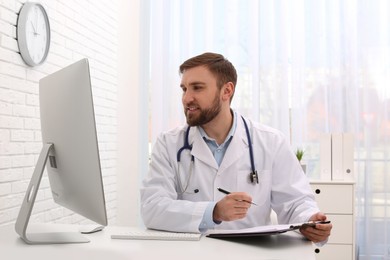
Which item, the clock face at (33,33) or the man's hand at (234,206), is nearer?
the man's hand at (234,206)

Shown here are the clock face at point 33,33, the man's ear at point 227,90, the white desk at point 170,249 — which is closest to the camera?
the white desk at point 170,249

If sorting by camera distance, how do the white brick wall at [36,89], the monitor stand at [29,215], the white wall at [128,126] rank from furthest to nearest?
1. the white wall at [128,126]
2. the white brick wall at [36,89]
3. the monitor stand at [29,215]

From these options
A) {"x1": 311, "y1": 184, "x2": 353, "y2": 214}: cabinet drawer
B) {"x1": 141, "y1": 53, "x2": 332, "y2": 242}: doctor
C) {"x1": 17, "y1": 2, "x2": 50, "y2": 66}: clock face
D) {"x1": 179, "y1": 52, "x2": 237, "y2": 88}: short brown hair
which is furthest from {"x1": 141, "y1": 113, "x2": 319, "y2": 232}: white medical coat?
{"x1": 311, "y1": 184, "x2": 353, "y2": 214}: cabinet drawer

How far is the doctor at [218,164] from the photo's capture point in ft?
6.82

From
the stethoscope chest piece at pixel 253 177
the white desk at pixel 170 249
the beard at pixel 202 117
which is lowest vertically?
the white desk at pixel 170 249

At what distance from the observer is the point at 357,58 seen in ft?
14.6

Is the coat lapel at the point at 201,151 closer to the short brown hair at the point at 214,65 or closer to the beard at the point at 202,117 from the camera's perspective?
the beard at the point at 202,117

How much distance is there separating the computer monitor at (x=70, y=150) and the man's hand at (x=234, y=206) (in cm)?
44

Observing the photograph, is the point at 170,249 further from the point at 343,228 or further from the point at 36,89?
the point at 343,228

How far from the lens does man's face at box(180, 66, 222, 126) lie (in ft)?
7.26

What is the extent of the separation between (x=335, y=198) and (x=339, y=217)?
141 millimetres

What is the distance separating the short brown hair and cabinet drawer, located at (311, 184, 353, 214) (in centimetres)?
187

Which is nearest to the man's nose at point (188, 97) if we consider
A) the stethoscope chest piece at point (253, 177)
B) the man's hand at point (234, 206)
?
the stethoscope chest piece at point (253, 177)

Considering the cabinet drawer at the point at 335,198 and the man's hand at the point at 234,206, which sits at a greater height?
the man's hand at the point at 234,206
